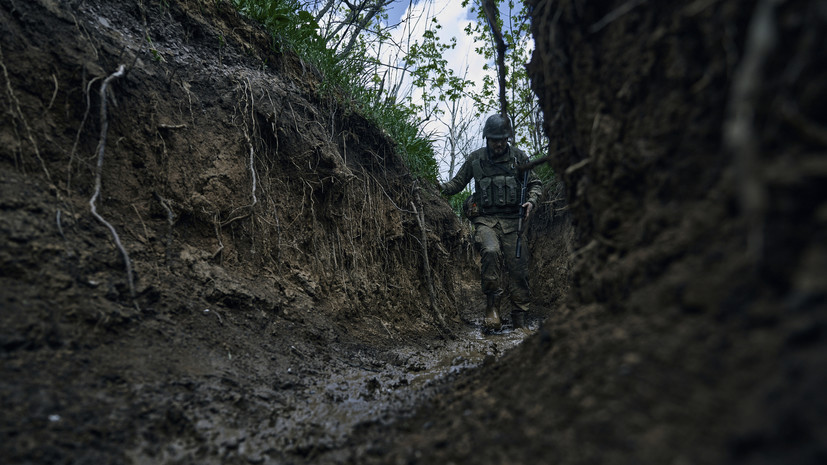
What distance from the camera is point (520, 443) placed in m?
1.13

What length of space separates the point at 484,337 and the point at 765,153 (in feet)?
14.6

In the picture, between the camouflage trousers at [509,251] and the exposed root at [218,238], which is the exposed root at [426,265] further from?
the exposed root at [218,238]

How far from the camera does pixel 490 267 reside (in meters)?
5.41

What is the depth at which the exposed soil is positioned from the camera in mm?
824

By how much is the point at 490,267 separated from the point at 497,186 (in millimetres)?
1048

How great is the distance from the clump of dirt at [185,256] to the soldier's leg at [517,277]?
95 cm

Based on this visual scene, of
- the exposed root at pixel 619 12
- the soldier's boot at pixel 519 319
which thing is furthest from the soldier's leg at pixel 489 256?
the exposed root at pixel 619 12

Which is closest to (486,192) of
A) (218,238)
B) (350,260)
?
(350,260)

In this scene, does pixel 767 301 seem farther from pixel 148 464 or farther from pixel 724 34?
pixel 148 464

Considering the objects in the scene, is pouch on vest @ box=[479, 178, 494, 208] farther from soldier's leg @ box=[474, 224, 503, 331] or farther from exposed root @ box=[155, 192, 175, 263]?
exposed root @ box=[155, 192, 175, 263]

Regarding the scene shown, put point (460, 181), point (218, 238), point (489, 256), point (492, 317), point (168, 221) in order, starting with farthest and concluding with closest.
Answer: point (460, 181), point (492, 317), point (489, 256), point (218, 238), point (168, 221)

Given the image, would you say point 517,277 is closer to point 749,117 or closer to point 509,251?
point 509,251

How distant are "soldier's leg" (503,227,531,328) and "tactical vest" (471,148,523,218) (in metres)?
0.36

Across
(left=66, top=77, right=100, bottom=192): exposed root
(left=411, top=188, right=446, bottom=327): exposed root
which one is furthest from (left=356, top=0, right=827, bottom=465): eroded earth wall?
(left=411, top=188, right=446, bottom=327): exposed root
